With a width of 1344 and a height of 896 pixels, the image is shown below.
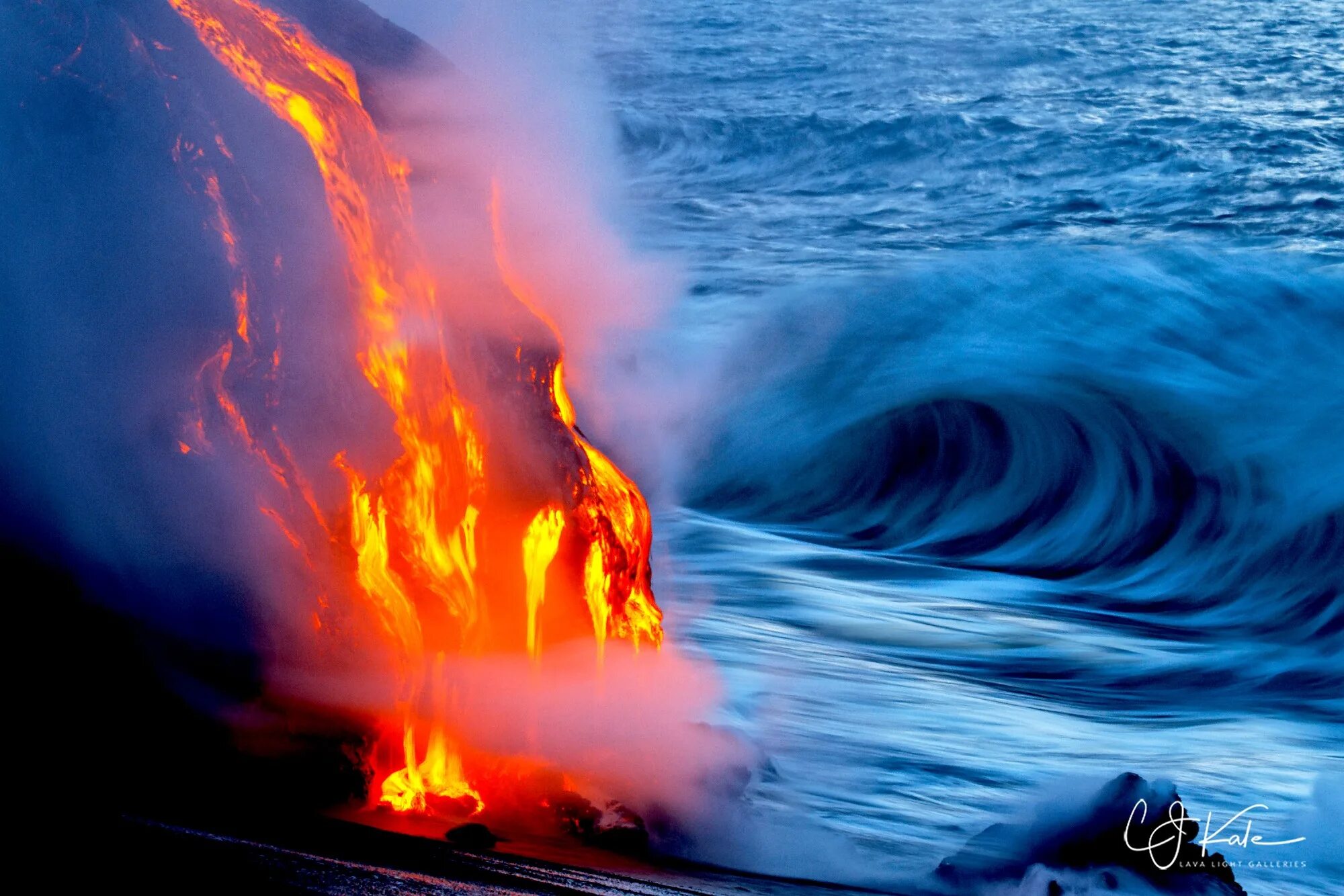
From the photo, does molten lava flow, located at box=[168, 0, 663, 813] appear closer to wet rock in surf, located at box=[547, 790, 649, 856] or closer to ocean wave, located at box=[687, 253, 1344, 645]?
wet rock in surf, located at box=[547, 790, 649, 856]

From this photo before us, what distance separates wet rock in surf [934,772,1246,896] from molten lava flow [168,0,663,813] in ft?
3.16

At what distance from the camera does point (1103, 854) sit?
9.82ft

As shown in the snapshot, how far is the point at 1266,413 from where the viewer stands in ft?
32.8

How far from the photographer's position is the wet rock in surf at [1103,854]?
9.64 ft

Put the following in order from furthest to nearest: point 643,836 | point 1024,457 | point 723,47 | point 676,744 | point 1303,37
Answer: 1. point 723,47
2. point 1303,37
3. point 1024,457
4. point 676,744
5. point 643,836

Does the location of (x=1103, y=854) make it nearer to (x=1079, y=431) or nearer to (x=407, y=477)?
(x=407, y=477)

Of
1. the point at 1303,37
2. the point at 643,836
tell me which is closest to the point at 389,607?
the point at 643,836

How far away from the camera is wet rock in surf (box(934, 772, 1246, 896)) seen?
9.64 feet

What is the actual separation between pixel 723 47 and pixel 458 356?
22.2m

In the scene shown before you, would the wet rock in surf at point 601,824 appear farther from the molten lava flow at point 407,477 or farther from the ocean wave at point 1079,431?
the ocean wave at point 1079,431

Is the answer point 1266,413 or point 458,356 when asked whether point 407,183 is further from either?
point 1266,413

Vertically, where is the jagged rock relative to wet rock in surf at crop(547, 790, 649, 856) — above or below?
above
